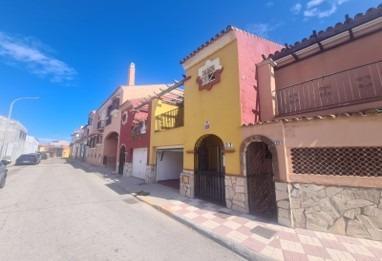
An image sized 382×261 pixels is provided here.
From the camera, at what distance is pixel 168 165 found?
14.3 m

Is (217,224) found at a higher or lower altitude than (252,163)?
lower

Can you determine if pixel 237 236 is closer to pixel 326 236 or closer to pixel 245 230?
pixel 245 230

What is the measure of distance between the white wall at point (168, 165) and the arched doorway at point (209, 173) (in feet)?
13.5

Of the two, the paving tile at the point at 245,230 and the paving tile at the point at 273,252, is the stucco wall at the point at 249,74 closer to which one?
the paving tile at the point at 245,230

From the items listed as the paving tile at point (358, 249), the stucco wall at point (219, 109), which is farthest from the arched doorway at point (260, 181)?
the paving tile at point (358, 249)

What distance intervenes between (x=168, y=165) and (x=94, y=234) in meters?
9.23

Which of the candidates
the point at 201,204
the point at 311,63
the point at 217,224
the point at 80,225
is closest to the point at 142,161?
the point at 201,204

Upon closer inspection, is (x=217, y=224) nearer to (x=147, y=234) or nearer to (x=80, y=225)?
(x=147, y=234)

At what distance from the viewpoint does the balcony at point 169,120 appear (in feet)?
44.6

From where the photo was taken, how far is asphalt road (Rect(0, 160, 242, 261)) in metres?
4.19

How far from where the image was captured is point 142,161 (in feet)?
49.6

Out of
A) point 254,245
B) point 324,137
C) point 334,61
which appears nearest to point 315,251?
point 254,245

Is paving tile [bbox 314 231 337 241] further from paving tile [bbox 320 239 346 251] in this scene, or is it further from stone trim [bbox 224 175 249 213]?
stone trim [bbox 224 175 249 213]

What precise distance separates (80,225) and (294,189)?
6897 mm
